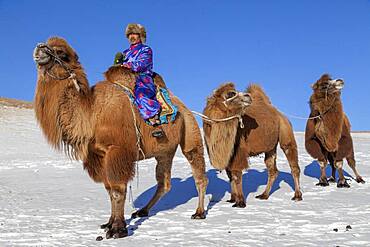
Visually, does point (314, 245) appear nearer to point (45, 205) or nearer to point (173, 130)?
point (173, 130)

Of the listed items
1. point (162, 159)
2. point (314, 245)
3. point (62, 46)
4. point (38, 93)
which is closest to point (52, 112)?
point (38, 93)

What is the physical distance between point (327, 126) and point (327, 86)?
873mm

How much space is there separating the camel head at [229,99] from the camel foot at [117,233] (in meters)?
3.21

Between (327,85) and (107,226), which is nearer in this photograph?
(107,226)

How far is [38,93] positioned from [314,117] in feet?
21.5

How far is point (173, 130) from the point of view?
6375 millimetres

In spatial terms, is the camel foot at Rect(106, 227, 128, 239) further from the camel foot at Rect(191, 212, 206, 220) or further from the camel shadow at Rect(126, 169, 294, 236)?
the camel foot at Rect(191, 212, 206, 220)

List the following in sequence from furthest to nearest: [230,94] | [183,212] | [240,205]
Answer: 1. [230,94]
2. [240,205]
3. [183,212]

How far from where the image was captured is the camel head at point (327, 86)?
953 centimetres

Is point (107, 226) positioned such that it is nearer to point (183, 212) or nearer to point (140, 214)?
point (140, 214)

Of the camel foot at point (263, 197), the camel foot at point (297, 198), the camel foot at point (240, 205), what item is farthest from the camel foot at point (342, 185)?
the camel foot at point (240, 205)

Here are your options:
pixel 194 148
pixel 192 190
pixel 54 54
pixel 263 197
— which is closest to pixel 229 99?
pixel 194 148

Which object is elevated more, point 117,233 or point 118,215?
point 118,215

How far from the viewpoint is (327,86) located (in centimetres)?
962
